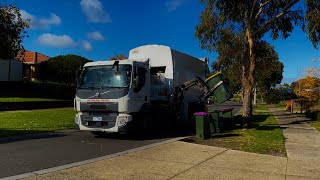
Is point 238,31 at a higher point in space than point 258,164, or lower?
higher

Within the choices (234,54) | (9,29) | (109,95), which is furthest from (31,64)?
(109,95)

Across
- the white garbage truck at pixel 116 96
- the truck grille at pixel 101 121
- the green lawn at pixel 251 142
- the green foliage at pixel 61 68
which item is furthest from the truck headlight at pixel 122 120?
the green foliage at pixel 61 68

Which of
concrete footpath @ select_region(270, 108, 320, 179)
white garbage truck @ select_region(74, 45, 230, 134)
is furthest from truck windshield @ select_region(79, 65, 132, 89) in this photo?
concrete footpath @ select_region(270, 108, 320, 179)

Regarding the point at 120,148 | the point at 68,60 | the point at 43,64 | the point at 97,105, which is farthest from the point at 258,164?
the point at 43,64

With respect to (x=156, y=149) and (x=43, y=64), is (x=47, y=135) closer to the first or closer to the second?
(x=156, y=149)

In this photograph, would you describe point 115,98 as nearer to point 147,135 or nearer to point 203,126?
point 147,135

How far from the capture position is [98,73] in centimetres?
1406

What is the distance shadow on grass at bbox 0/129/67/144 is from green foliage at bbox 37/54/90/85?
89.5 feet

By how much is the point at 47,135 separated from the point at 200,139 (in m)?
5.33

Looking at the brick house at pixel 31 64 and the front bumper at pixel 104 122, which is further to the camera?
the brick house at pixel 31 64

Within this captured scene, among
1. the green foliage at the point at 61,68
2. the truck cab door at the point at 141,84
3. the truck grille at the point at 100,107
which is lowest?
the truck grille at the point at 100,107

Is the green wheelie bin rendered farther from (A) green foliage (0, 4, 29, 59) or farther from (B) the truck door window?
(A) green foliage (0, 4, 29, 59)

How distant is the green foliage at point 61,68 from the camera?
42.6 metres

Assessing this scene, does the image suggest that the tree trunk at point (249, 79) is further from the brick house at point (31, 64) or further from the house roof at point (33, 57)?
the house roof at point (33, 57)
